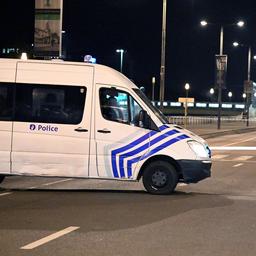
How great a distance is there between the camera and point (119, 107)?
1211cm

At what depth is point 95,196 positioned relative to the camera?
1173cm

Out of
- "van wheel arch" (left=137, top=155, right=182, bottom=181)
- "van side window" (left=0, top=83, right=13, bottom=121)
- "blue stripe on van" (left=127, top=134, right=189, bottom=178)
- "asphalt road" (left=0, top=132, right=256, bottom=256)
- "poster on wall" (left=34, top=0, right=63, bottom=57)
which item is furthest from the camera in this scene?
"poster on wall" (left=34, top=0, right=63, bottom=57)

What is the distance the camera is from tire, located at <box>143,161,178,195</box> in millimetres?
12086

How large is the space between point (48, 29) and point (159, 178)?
31.0 ft

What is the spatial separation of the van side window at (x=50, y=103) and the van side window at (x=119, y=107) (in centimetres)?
43

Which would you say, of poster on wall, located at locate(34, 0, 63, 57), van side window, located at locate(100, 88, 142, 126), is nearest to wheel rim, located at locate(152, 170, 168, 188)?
van side window, located at locate(100, 88, 142, 126)

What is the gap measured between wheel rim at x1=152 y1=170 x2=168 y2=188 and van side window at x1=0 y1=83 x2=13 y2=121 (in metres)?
3.09

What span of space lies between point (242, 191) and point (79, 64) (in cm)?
428

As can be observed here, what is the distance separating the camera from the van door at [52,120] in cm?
1205

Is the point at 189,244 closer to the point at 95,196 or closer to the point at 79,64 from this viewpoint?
the point at 95,196

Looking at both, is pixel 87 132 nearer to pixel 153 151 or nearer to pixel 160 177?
pixel 153 151

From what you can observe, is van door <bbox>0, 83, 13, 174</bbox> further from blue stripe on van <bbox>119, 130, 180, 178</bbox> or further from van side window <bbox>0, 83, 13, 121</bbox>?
blue stripe on van <bbox>119, 130, 180, 178</bbox>

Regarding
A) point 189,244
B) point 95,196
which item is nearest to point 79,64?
point 95,196

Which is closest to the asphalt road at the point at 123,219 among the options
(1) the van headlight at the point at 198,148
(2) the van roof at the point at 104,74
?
(1) the van headlight at the point at 198,148
